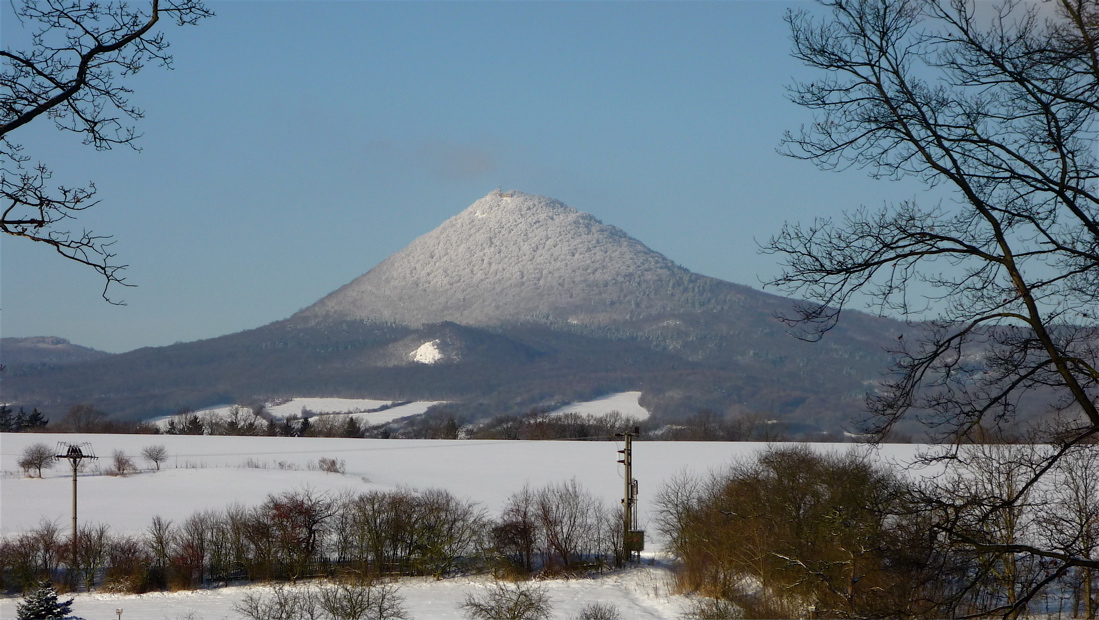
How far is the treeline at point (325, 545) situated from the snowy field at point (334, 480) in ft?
6.80

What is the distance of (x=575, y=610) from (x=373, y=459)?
5157 cm

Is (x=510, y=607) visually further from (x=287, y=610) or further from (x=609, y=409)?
(x=609, y=409)

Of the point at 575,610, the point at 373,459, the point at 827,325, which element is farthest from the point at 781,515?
the point at 373,459

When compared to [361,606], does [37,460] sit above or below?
above

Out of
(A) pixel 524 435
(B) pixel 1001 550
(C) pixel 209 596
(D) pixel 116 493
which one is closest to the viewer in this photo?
(B) pixel 1001 550

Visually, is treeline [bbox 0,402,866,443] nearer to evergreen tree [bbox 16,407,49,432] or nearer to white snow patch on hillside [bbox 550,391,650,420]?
evergreen tree [bbox 16,407,49,432]

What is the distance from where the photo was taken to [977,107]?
788 cm

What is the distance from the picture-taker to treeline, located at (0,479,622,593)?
46656mm

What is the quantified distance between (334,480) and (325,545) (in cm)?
2119

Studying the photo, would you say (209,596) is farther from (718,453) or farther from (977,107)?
(718,453)

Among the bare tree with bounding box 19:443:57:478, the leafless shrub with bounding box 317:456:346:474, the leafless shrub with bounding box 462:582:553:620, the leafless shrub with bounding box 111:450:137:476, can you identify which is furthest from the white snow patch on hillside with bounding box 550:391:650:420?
the leafless shrub with bounding box 462:582:553:620

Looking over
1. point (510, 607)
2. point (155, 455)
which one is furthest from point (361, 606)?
point (155, 455)

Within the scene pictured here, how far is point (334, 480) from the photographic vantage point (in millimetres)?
71562

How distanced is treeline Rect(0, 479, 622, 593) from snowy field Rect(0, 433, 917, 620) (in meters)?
2.07
